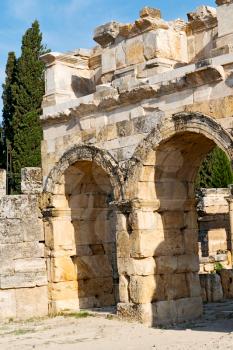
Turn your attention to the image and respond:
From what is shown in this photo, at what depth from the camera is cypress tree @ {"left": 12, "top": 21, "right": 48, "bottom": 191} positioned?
2447cm

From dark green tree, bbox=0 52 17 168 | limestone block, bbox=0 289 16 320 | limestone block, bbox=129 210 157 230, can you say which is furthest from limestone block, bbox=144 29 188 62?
dark green tree, bbox=0 52 17 168

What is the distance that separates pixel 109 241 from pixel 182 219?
239 cm

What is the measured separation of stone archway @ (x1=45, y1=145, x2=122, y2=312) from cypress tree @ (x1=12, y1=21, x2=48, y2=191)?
11468 millimetres

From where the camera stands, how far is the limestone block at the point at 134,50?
11.3 metres

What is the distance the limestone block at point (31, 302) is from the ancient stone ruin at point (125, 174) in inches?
0.8

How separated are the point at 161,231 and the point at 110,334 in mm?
2010

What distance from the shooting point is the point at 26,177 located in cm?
1290

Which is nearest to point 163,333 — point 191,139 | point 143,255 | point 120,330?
point 120,330

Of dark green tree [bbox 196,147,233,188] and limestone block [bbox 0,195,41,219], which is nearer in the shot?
limestone block [bbox 0,195,41,219]

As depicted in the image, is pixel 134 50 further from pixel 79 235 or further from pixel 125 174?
pixel 79 235

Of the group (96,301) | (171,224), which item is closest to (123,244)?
(171,224)

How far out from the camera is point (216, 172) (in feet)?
81.8

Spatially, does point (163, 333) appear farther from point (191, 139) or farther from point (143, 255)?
point (191, 139)

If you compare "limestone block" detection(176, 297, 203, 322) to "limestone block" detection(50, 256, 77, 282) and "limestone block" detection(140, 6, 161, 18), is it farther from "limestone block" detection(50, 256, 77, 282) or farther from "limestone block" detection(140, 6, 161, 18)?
"limestone block" detection(140, 6, 161, 18)
